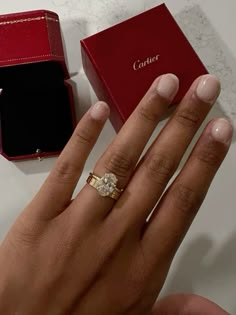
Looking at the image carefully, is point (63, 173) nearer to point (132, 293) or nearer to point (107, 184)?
point (107, 184)

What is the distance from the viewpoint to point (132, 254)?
57 cm

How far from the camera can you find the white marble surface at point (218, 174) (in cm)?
71

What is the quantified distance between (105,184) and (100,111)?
0.09 metres

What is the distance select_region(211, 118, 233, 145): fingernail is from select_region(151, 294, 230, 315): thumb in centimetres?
24

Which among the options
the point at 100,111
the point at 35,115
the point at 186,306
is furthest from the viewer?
the point at 35,115

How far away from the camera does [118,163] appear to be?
56 centimetres

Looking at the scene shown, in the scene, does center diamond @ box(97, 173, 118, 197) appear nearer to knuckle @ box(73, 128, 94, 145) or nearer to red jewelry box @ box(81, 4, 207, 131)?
knuckle @ box(73, 128, 94, 145)

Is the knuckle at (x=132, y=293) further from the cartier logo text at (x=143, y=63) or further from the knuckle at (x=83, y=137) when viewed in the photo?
the cartier logo text at (x=143, y=63)

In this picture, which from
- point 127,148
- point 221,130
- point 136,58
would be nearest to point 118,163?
point 127,148

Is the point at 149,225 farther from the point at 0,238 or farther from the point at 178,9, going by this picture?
the point at 178,9

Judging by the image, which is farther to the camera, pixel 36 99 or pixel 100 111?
pixel 36 99

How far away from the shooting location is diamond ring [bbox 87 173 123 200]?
55 cm

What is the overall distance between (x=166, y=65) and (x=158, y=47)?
32 millimetres

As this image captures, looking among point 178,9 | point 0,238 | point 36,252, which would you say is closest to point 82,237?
point 36,252
